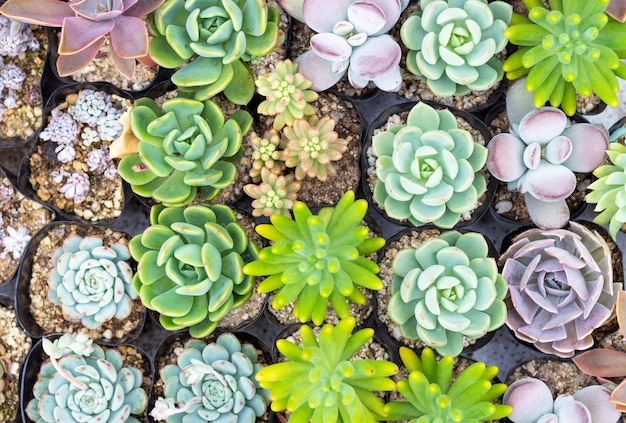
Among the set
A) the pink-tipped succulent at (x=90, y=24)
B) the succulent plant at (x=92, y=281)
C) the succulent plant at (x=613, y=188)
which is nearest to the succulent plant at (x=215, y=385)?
the succulent plant at (x=92, y=281)

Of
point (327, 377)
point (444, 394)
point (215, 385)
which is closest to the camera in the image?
point (327, 377)

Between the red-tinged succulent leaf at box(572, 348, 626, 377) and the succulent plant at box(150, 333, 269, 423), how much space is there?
0.85 metres

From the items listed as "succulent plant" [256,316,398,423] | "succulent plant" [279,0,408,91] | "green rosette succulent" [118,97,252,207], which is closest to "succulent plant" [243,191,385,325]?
"succulent plant" [256,316,398,423]

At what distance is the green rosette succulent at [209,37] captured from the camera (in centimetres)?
147

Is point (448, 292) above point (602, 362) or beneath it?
above

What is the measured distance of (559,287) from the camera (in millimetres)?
1567

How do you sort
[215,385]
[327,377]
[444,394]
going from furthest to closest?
[215,385]
[444,394]
[327,377]

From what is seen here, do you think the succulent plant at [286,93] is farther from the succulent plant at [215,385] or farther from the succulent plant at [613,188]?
the succulent plant at [613,188]

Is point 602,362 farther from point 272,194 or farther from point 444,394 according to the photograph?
point 272,194

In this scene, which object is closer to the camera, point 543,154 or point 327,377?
point 327,377

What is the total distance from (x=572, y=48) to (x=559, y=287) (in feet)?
1.99

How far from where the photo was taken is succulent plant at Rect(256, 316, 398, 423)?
1357mm

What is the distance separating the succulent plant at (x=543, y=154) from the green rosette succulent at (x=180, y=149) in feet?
2.30

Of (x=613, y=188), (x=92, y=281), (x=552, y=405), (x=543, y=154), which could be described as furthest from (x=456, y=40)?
(x=92, y=281)
